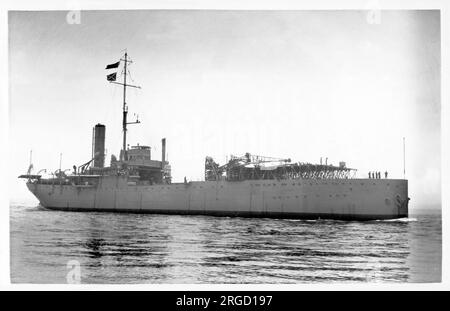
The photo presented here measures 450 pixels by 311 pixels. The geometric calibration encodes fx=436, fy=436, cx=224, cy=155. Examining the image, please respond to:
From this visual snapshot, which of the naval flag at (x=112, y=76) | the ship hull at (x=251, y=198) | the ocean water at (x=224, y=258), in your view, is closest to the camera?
the ocean water at (x=224, y=258)

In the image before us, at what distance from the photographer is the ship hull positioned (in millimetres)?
21766

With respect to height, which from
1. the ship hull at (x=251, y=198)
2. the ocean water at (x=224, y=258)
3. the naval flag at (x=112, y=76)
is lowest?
the ocean water at (x=224, y=258)

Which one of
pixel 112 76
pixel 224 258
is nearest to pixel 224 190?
pixel 112 76

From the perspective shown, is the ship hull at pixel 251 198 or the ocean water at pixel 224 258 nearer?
the ocean water at pixel 224 258

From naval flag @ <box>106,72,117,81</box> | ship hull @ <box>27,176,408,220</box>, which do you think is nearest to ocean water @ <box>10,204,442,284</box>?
naval flag @ <box>106,72,117,81</box>

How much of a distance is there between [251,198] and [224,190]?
72.8 inches

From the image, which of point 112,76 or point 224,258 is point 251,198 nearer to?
point 112,76

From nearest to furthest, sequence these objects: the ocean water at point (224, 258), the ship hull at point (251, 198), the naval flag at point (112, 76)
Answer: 1. the ocean water at point (224, 258)
2. the naval flag at point (112, 76)
3. the ship hull at point (251, 198)

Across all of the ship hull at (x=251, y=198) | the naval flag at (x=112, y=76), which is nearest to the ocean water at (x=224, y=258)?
the naval flag at (x=112, y=76)

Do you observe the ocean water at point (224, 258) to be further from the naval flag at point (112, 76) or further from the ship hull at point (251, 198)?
the ship hull at point (251, 198)

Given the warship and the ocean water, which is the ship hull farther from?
the ocean water

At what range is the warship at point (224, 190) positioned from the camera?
71.6 ft
